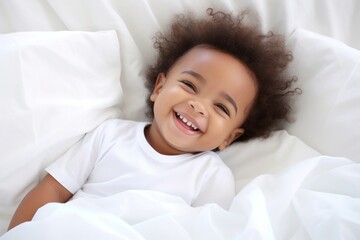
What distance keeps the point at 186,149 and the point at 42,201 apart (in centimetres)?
36

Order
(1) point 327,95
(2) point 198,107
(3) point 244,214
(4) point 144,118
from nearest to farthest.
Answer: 1. (3) point 244,214
2. (2) point 198,107
3. (1) point 327,95
4. (4) point 144,118

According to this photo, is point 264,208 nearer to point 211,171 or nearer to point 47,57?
point 211,171

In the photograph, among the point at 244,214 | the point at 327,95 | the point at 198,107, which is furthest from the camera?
the point at 327,95

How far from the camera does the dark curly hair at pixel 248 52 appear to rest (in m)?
1.02

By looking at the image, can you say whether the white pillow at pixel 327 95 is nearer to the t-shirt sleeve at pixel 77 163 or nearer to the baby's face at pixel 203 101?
the baby's face at pixel 203 101

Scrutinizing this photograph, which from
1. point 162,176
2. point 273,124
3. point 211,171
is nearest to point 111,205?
point 162,176

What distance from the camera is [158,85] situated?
3.40 feet

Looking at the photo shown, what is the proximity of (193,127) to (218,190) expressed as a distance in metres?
0.17

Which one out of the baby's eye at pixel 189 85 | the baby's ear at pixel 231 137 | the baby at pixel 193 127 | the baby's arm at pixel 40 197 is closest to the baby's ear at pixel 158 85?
the baby at pixel 193 127

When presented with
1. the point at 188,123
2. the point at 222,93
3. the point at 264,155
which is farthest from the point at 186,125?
the point at 264,155

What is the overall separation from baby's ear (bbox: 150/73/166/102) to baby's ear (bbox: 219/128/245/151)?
222mm

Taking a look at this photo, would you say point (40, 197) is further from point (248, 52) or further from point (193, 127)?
point (248, 52)

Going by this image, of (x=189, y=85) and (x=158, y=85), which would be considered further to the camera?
(x=158, y=85)

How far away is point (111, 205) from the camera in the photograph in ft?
2.48
